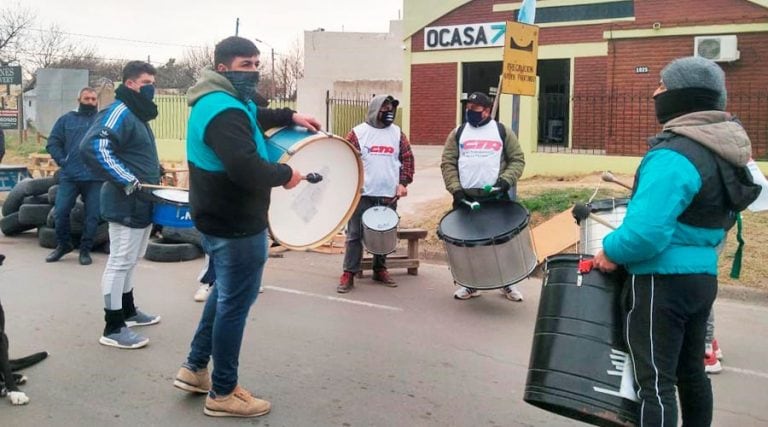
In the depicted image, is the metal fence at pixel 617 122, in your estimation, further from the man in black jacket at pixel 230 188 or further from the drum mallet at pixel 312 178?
the man in black jacket at pixel 230 188

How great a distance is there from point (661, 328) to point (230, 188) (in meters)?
2.20

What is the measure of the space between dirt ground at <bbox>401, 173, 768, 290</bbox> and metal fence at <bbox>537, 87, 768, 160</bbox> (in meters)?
2.66

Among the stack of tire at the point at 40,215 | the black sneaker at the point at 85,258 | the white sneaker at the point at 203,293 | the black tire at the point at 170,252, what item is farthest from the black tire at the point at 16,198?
the white sneaker at the point at 203,293

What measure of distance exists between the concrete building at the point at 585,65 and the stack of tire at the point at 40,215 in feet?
28.7

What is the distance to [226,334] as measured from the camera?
4.07 m

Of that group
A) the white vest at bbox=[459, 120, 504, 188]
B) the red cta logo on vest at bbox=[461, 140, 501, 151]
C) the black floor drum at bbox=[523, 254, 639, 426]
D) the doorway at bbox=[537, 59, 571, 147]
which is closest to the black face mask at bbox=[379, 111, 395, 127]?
the white vest at bbox=[459, 120, 504, 188]

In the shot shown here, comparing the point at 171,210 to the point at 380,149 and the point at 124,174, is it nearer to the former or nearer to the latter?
the point at 124,174

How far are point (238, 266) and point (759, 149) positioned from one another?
48.3ft

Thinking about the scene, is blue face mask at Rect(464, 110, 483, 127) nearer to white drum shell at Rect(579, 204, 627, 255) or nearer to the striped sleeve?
white drum shell at Rect(579, 204, 627, 255)

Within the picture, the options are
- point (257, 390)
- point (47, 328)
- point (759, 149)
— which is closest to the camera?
point (257, 390)

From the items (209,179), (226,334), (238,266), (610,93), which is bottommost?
(226,334)

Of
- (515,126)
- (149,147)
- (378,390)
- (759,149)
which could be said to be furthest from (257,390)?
(759,149)

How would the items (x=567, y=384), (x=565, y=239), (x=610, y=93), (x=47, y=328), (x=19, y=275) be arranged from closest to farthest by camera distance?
(x=567, y=384), (x=47, y=328), (x=19, y=275), (x=565, y=239), (x=610, y=93)

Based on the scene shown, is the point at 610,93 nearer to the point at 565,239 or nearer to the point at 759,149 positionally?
the point at 759,149
